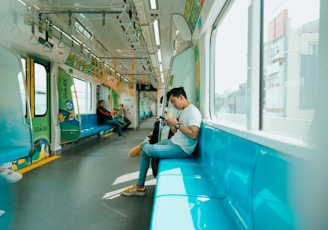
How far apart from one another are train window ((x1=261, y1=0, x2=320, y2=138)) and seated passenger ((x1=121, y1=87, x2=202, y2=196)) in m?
1.38

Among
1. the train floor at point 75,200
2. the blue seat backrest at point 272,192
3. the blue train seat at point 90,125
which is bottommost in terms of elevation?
the train floor at point 75,200

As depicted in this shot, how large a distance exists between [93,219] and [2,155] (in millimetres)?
1503

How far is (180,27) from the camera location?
14.5 feet

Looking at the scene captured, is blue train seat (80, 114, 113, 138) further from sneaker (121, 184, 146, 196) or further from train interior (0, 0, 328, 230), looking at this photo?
sneaker (121, 184, 146, 196)

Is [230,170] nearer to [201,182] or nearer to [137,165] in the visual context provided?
[201,182]

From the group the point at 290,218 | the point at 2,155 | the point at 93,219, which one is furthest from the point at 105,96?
the point at 290,218

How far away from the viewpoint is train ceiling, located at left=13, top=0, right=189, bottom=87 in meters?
4.28

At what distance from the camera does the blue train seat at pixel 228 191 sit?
97cm

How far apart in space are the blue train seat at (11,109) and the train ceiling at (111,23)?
133cm

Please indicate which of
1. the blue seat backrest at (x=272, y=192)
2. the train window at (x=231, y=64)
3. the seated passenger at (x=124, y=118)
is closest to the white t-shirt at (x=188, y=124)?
the train window at (x=231, y=64)

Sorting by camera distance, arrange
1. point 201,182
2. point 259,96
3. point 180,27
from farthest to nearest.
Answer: point 180,27
point 201,182
point 259,96

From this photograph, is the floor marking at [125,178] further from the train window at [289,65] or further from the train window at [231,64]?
the train window at [289,65]

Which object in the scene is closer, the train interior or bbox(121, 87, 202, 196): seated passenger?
the train interior

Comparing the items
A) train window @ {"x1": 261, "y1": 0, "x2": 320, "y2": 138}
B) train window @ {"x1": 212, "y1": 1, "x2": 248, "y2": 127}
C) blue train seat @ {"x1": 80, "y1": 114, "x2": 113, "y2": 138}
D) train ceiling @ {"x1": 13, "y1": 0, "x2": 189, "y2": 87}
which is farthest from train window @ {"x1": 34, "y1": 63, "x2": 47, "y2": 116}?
train window @ {"x1": 261, "y1": 0, "x2": 320, "y2": 138}
